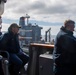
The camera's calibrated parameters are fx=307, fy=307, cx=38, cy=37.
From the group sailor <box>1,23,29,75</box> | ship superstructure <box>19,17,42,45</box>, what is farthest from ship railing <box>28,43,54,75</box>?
ship superstructure <box>19,17,42,45</box>

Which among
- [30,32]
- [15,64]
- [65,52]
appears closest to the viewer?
[65,52]

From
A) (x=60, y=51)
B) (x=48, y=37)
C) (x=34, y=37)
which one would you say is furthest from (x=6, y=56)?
(x=48, y=37)

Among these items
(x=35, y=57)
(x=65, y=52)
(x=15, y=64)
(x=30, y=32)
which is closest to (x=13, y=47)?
(x=15, y=64)

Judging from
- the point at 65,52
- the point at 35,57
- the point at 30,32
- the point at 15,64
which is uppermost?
the point at 30,32

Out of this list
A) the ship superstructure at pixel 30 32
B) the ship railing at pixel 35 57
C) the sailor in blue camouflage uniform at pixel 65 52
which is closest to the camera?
the sailor in blue camouflage uniform at pixel 65 52

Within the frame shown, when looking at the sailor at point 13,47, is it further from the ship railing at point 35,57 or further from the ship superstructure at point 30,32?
the ship superstructure at point 30,32

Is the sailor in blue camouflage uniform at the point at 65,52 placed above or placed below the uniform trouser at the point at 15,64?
above

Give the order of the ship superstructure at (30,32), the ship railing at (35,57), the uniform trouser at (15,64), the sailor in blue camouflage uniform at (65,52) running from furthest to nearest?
the ship superstructure at (30,32), the ship railing at (35,57), the uniform trouser at (15,64), the sailor in blue camouflage uniform at (65,52)

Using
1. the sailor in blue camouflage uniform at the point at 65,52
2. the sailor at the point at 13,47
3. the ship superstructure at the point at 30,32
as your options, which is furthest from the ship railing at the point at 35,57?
the ship superstructure at the point at 30,32

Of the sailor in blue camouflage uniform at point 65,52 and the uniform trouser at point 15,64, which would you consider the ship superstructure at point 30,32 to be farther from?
the sailor in blue camouflage uniform at point 65,52

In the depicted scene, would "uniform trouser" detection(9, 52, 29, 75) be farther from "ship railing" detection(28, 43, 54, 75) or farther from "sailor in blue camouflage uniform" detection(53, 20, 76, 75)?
"sailor in blue camouflage uniform" detection(53, 20, 76, 75)

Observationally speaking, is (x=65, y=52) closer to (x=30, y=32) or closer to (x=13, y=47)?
(x=13, y=47)

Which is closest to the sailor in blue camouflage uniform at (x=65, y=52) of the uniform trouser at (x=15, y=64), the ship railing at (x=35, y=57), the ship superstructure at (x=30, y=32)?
the uniform trouser at (x=15, y=64)

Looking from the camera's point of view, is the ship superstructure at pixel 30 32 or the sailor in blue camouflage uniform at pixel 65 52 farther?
the ship superstructure at pixel 30 32
